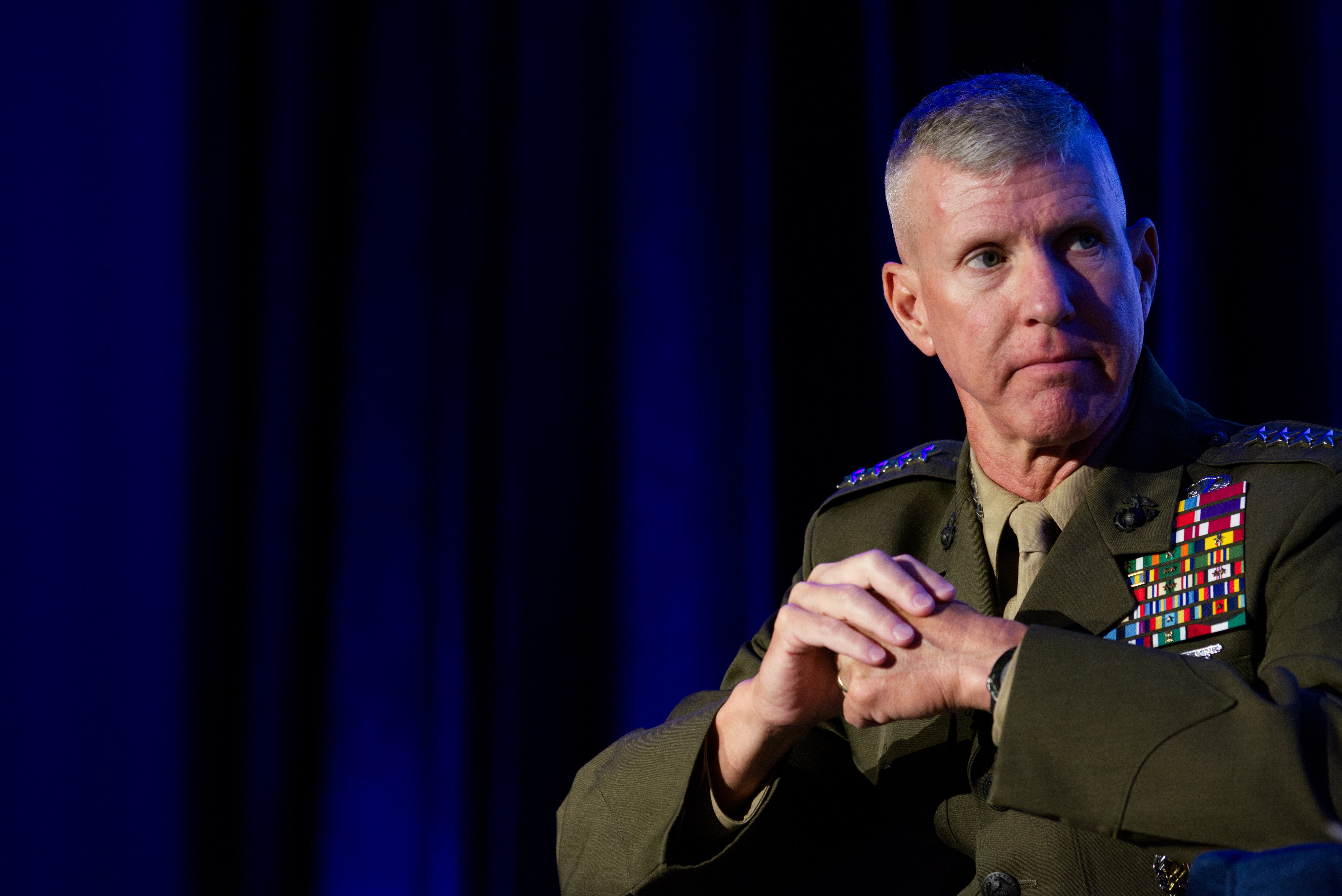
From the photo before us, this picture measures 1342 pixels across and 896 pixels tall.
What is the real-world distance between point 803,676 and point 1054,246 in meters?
0.60

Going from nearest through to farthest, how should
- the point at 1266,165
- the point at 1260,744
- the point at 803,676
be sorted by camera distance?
1. the point at 1260,744
2. the point at 803,676
3. the point at 1266,165

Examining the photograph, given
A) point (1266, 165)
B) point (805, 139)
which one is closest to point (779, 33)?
point (805, 139)

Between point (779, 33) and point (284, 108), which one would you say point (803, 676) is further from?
point (284, 108)

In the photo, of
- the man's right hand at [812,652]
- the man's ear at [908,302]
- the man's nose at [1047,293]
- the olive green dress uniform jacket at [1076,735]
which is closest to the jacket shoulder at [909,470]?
the olive green dress uniform jacket at [1076,735]

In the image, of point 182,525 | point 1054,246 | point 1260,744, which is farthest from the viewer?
point 182,525

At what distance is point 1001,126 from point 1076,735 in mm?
757

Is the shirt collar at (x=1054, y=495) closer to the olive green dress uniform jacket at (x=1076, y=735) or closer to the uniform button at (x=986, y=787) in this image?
the olive green dress uniform jacket at (x=1076, y=735)

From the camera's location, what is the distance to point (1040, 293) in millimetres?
1423

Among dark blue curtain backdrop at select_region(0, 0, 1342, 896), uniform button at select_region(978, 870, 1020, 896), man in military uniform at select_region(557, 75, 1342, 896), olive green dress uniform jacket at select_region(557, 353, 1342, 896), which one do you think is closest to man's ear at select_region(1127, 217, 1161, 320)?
man in military uniform at select_region(557, 75, 1342, 896)

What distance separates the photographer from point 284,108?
2.25 m

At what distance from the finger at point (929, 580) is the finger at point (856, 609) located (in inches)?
1.6

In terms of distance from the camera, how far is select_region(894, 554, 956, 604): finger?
119 cm

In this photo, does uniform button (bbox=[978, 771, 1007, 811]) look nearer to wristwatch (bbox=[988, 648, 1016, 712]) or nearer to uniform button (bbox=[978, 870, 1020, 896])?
uniform button (bbox=[978, 870, 1020, 896])

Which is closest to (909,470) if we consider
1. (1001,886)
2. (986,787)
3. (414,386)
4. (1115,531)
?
(1115,531)
